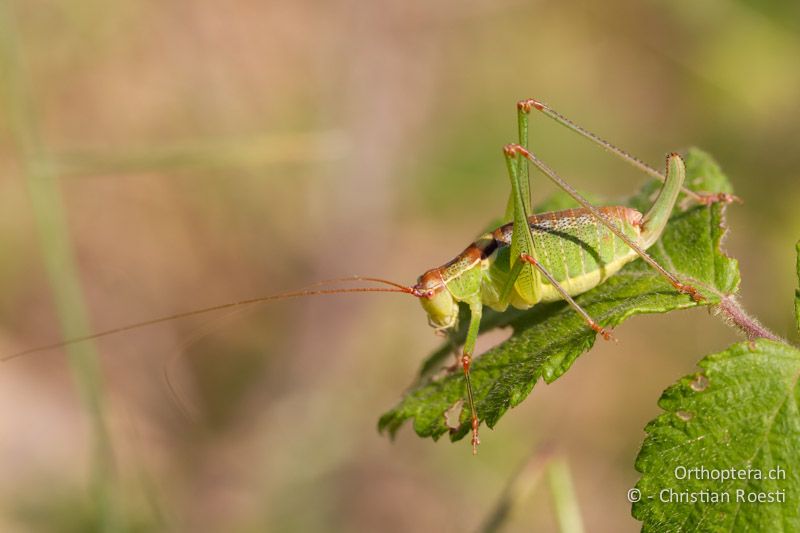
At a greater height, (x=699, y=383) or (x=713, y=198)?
(x=713, y=198)

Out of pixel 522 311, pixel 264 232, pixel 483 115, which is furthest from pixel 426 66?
pixel 522 311

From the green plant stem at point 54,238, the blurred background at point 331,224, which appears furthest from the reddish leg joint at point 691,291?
the blurred background at point 331,224

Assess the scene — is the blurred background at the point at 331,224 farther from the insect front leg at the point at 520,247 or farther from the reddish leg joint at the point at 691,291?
the reddish leg joint at the point at 691,291

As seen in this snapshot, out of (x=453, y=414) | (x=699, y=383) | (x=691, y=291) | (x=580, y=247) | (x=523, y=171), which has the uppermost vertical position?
(x=523, y=171)

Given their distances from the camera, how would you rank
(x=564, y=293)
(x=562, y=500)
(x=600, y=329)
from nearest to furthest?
(x=600, y=329) < (x=562, y=500) < (x=564, y=293)

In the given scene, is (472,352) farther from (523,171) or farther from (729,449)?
(729,449)

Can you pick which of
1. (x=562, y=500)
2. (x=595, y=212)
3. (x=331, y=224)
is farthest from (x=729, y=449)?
(x=331, y=224)
